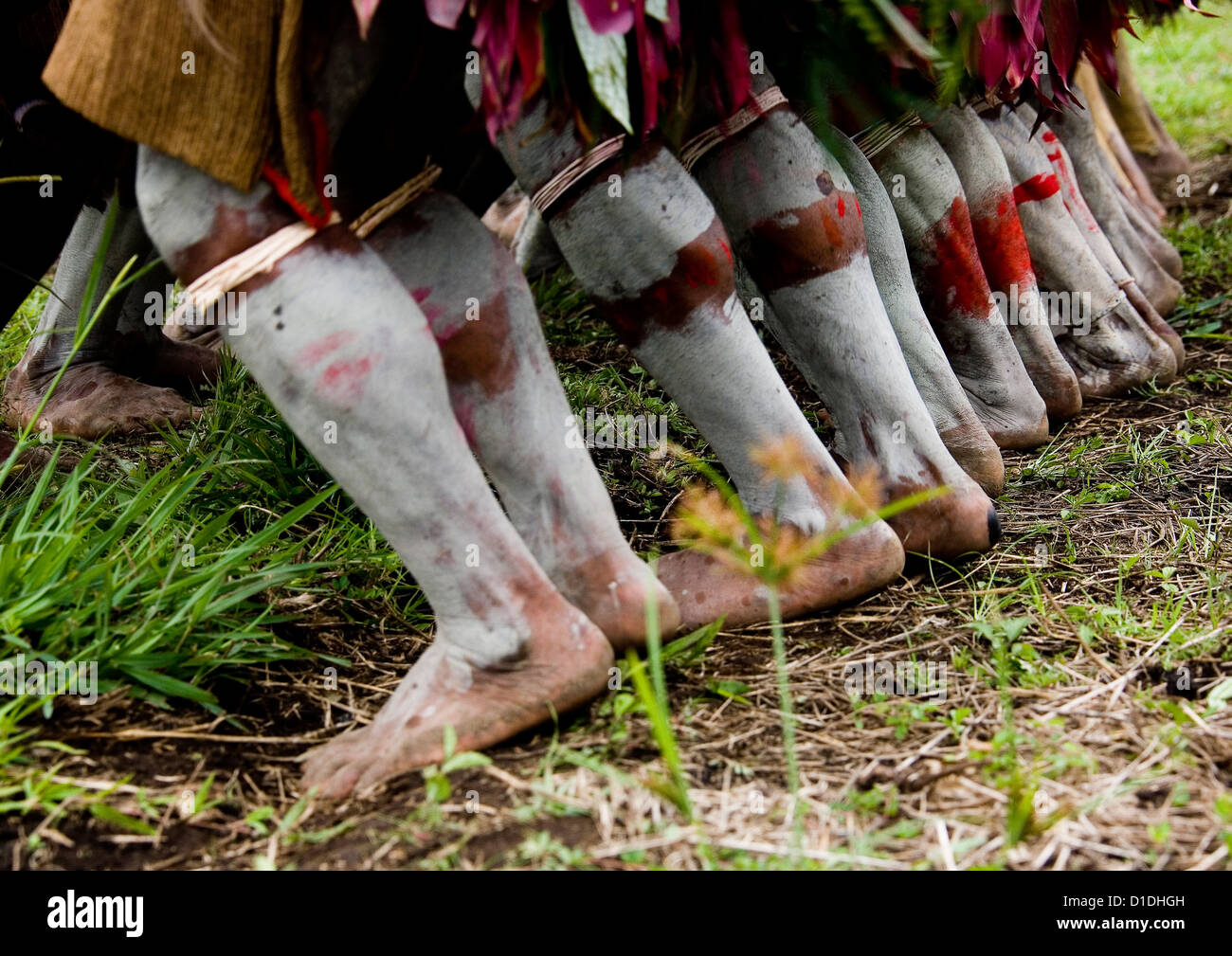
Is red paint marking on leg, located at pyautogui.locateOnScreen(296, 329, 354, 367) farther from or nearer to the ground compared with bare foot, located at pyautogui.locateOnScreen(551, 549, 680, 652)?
farther from the ground

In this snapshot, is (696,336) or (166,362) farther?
(166,362)

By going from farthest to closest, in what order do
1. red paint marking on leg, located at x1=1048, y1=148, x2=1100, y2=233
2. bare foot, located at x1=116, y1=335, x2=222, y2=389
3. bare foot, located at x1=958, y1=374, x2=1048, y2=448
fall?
red paint marking on leg, located at x1=1048, y1=148, x2=1100, y2=233 < bare foot, located at x1=116, y1=335, x2=222, y2=389 < bare foot, located at x1=958, y1=374, x2=1048, y2=448

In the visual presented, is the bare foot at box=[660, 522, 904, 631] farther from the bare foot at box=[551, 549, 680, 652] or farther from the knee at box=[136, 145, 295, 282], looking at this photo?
the knee at box=[136, 145, 295, 282]

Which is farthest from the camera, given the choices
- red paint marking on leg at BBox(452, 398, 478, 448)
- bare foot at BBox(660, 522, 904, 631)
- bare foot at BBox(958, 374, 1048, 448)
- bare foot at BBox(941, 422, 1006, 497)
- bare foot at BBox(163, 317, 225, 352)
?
bare foot at BBox(163, 317, 225, 352)

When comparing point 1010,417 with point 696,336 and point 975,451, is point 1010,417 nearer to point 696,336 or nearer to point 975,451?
point 975,451

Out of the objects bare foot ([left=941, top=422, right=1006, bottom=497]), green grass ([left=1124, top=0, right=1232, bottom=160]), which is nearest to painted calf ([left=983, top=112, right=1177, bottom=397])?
bare foot ([left=941, top=422, right=1006, bottom=497])

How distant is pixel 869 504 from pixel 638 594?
1.65 ft

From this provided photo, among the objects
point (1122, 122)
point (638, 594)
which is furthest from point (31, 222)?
point (1122, 122)

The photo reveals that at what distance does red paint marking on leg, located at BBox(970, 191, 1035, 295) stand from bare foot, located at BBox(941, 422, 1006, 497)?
507mm

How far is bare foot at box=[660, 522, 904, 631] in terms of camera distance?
1590 mm

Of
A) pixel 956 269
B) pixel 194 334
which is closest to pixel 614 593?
pixel 956 269

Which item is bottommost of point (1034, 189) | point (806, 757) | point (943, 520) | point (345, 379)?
point (806, 757)

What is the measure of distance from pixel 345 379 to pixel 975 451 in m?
1.23

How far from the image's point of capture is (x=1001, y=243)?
92.2 inches
